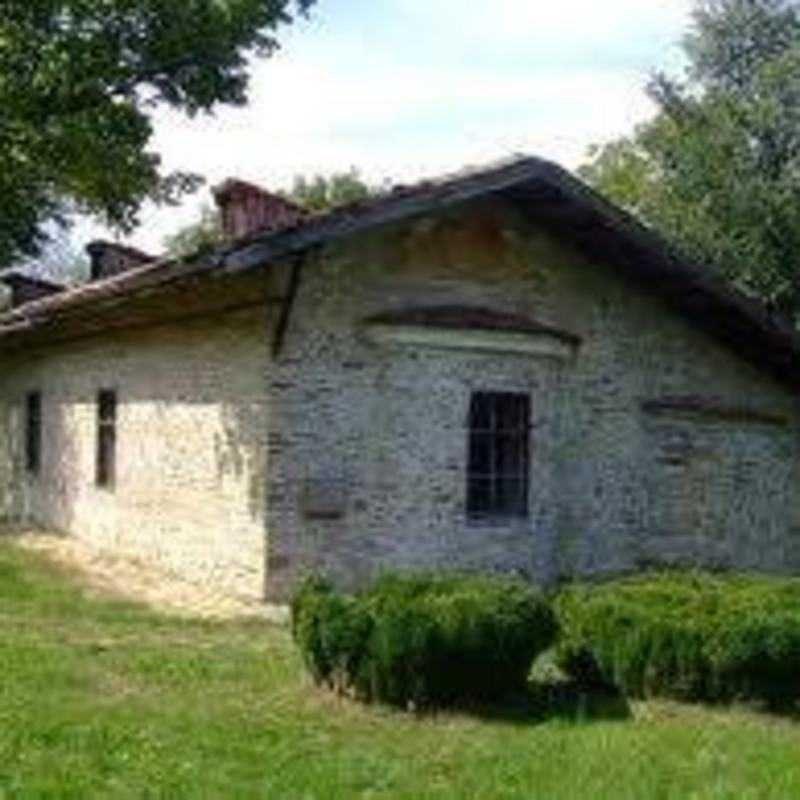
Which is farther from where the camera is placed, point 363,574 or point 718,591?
point 363,574

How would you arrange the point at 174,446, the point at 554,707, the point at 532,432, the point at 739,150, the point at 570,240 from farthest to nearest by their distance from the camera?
the point at 739,150 < the point at 174,446 < the point at 570,240 < the point at 532,432 < the point at 554,707

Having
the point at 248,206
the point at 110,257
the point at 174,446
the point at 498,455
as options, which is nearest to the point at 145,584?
the point at 174,446

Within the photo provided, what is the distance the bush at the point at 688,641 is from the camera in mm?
11148

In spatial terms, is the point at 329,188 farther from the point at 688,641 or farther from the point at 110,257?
the point at 688,641

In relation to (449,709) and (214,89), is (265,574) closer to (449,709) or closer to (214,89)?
(449,709)

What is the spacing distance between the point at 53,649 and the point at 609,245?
27.6ft

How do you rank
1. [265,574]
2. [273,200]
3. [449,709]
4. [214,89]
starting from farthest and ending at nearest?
1. [273,200]
2. [214,89]
3. [265,574]
4. [449,709]

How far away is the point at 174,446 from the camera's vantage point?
19781mm

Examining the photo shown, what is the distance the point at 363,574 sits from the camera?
58.1ft

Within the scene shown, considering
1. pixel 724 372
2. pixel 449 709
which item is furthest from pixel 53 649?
pixel 724 372

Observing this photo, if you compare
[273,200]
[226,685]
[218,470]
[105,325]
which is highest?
[273,200]

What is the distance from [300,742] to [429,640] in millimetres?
1196

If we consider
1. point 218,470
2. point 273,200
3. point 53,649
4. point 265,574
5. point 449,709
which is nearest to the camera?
point 449,709

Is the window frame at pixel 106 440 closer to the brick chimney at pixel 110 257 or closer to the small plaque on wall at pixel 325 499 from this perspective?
the small plaque on wall at pixel 325 499
